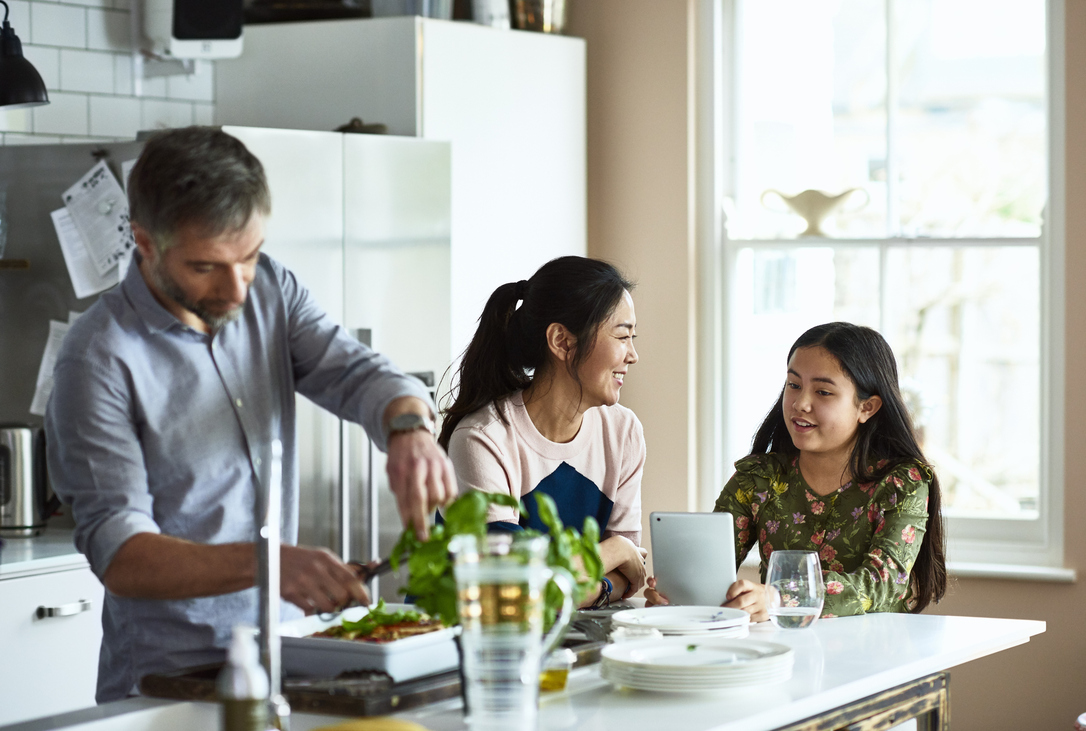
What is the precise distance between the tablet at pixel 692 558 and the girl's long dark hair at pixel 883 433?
2.20ft

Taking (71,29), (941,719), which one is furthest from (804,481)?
(71,29)

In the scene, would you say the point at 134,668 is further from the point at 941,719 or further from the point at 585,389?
the point at 941,719

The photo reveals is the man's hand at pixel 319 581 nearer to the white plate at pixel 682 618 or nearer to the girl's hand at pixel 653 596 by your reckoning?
the white plate at pixel 682 618

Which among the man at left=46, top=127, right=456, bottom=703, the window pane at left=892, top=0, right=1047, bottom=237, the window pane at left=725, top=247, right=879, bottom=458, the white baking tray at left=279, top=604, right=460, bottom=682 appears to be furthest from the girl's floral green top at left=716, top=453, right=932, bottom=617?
the window pane at left=892, top=0, right=1047, bottom=237

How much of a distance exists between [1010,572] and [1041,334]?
2.48 ft

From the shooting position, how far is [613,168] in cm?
466

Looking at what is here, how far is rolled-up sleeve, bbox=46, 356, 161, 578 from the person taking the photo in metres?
1.69

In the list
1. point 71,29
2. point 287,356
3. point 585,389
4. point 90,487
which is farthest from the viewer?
point 71,29

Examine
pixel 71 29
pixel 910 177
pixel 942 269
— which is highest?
pixel 71 29

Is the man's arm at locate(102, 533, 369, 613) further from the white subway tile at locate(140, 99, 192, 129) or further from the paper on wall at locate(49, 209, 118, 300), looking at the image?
the white subway tile at locate(140, 99, 192, 129)

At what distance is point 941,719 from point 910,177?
8.63 ft

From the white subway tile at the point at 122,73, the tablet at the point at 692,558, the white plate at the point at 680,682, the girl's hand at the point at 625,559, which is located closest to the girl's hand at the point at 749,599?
the tablet at the point at 692,558

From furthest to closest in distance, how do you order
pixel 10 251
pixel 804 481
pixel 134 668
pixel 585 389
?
pixel 10 251
pixel 804 481
pixel 585 389
pixel 134 668

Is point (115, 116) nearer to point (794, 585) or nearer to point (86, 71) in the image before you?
point (86, 71)
